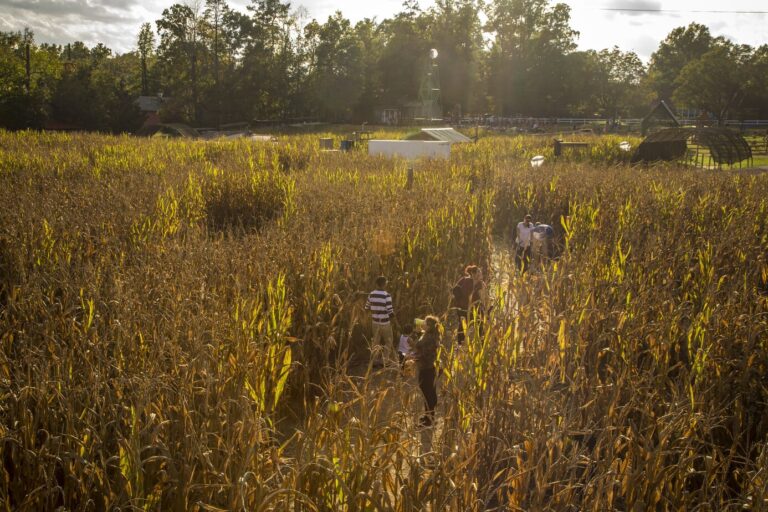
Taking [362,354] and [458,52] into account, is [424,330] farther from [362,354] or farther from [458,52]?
[458,52]

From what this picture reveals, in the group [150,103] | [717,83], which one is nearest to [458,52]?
[717,83]

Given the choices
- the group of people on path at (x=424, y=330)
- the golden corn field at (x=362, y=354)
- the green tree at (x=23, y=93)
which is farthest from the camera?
the green tree at (x=23, y=93)

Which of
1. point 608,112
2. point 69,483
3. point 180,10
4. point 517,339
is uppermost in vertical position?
point 180,10

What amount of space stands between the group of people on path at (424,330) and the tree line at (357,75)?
109ft

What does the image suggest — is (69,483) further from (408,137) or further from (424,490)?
(408,137)

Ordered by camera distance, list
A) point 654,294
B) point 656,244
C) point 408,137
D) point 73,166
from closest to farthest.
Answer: point 654,294 < point 656,244 < point 73,166 < point 408,137

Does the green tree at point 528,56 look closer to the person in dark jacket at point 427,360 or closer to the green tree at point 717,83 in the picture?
the green tree at point 717,83

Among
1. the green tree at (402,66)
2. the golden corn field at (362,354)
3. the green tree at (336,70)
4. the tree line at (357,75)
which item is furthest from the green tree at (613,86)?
the golden corn field at (362,354)

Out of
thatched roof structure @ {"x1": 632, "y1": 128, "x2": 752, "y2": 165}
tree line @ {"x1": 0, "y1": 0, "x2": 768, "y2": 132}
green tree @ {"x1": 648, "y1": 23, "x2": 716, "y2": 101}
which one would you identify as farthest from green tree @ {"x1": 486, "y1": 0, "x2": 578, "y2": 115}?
thatched roof structure @ {"x1": 632, "y1": 128, "x2": 752, "y2": 165}

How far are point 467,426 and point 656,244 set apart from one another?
175 inches

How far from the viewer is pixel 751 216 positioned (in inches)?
348

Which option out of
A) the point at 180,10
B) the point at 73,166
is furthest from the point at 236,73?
the point at 73,166

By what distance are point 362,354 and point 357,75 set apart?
48424mm

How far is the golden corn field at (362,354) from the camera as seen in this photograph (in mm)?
3080
